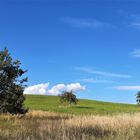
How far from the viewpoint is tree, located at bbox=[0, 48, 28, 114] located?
95.0 ft

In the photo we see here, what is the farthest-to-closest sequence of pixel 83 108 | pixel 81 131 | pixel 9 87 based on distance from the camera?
Result: 1. pixel 83 108
2. pixel 9 87
3. pixel 81 131

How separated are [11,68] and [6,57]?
35.7 inches

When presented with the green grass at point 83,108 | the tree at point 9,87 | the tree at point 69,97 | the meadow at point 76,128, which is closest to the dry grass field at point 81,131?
the meadow at point 76,128

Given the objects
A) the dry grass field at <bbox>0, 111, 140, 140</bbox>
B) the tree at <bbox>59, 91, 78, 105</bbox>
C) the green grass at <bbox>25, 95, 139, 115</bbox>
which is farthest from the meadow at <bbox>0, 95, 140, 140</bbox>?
the tree at <bbox>59, 91, 78, 105</bbox>

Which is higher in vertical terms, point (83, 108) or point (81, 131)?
point (83, 108)

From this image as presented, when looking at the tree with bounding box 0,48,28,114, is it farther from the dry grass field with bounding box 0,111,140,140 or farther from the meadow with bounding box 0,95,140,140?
the dry grass field with bounding box 0,111,140,140

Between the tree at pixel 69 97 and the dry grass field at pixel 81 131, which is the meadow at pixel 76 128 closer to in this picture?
the dry grass field at pixel 81 131

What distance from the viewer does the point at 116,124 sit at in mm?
17859

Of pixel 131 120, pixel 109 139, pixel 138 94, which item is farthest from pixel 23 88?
pixel 138 94

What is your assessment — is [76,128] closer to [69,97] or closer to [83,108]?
[83,108]

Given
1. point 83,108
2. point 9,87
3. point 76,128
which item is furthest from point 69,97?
point 76,128

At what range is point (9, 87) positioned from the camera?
29.4 m

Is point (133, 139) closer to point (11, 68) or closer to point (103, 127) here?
point (103, 127)

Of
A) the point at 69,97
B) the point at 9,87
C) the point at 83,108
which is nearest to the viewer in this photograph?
the point at 9,87
